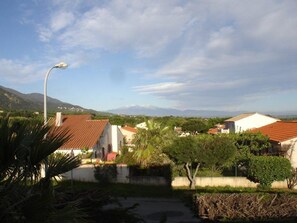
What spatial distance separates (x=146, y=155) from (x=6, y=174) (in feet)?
79.6

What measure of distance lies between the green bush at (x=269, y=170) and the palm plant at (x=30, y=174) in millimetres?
22755

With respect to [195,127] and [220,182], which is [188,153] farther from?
[195,127]

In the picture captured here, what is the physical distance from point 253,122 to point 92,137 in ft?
91.6

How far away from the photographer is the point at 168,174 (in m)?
28.0

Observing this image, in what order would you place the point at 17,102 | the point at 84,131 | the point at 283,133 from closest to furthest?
the point at 17,102 → the point at 283,133 → the point at 84,131

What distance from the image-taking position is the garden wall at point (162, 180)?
→ 27.3 meters

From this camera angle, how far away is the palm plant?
4.36 metres

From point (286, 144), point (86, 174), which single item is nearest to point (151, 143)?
point (86, 174)

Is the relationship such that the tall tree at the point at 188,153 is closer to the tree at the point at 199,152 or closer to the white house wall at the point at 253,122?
the tree at the point at 199,152

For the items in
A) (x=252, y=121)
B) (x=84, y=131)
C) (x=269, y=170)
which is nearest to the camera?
(x=269, y=170)

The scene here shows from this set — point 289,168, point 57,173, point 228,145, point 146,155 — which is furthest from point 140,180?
point 57,173

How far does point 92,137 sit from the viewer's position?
37500 millimetres

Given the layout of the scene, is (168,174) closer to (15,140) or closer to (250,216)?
(250,216)

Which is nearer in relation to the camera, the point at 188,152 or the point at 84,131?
the point at 188,152
